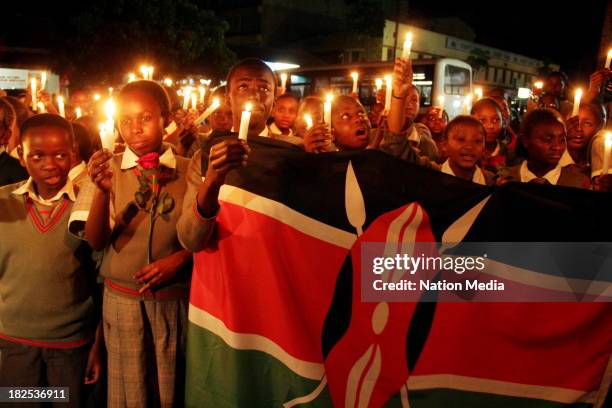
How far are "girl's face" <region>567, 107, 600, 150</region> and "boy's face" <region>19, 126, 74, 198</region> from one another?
158 inches

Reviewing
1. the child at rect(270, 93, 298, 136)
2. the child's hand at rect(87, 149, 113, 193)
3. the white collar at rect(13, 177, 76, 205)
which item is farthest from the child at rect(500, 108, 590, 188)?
the child at rect(270, 93, 298, 136)

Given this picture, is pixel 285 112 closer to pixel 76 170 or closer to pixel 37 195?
pixel 76 170

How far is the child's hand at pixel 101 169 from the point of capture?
Answer: 2225 millimetres

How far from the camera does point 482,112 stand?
478 centimetres

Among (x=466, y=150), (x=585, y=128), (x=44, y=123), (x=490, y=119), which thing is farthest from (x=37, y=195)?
(x=585, y=128)

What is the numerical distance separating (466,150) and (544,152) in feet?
1.93

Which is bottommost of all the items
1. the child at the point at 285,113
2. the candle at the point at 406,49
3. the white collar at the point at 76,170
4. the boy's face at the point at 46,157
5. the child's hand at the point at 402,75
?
the white collar at the point at 76,170

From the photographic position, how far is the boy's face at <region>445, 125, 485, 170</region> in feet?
11.3

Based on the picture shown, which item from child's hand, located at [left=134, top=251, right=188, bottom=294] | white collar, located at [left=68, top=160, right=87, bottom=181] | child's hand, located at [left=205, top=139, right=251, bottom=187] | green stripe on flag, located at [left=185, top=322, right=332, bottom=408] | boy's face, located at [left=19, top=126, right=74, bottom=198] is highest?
child's hand, located at [left=205, top=139, right=251, bottom=187]

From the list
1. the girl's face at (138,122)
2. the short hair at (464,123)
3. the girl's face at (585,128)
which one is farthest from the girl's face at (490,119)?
the girl's face at (138,122)

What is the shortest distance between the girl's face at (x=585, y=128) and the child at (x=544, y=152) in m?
1.04

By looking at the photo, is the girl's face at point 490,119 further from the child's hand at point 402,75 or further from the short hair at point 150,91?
the short hair at point 150,91

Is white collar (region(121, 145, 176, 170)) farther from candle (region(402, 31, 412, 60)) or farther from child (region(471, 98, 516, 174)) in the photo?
child (region(471, 98, 516, 174))

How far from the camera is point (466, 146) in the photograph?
11.3 ft
